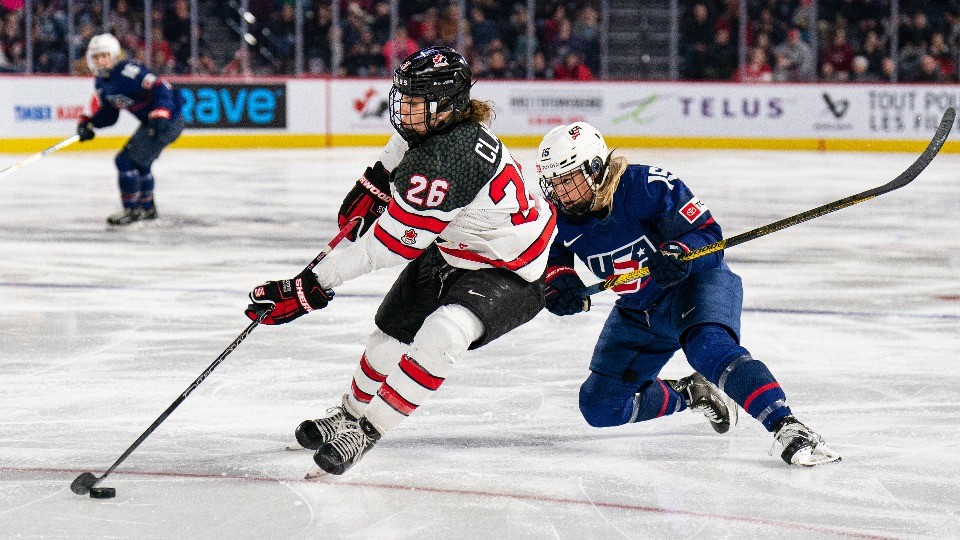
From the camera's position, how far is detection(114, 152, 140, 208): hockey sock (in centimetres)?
884

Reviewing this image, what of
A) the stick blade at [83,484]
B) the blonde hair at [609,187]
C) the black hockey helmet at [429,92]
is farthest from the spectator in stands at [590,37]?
the stick blade at [83,484]

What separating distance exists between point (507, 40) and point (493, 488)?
12.3m

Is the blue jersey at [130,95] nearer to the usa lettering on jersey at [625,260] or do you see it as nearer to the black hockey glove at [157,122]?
the black hockey glove at [157,122]

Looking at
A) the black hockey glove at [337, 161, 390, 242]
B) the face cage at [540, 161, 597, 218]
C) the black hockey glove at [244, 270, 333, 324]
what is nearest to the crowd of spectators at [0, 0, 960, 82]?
the black hockey glove at [337, 161, 390, 242]

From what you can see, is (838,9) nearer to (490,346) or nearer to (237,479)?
(490,346)

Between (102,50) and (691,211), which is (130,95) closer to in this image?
(102,50)

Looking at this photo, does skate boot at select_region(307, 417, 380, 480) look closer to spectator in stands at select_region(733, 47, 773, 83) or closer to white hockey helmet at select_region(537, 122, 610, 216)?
white hockey helmet at select_region(537, 122, 610, 216)

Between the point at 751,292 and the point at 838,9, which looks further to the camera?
the point at 838,9

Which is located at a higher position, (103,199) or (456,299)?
(456,299)

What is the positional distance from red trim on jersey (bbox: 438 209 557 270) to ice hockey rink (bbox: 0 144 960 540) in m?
0.50

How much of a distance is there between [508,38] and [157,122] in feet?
21.9

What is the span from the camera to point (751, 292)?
633cm

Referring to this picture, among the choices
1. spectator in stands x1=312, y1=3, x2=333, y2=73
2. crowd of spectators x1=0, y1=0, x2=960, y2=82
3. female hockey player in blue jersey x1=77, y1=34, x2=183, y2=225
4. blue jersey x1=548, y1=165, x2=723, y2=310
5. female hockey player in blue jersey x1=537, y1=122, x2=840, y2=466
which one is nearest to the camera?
female hockey player in blue jersey x1=537, y1=122, x2=840, y2=466

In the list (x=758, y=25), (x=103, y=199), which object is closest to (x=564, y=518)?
(x=103, y=199)
